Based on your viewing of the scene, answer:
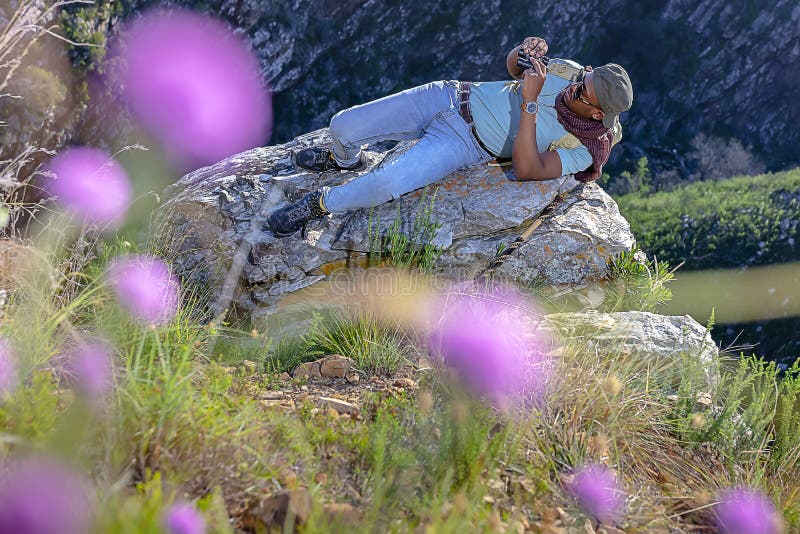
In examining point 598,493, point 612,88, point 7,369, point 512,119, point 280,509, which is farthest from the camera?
point 512,119

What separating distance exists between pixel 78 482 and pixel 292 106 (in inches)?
752

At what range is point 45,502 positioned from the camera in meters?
1.37

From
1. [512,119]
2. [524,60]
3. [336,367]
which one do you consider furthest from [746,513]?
[524,60]

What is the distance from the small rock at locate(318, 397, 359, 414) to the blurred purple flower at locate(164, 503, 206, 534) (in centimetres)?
108

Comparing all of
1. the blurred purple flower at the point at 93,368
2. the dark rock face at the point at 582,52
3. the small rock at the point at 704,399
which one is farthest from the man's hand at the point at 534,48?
the dark rock face at the point at 582,52

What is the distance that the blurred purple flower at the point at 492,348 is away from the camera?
247cm

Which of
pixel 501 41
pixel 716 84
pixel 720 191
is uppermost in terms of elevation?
pixel 501 41

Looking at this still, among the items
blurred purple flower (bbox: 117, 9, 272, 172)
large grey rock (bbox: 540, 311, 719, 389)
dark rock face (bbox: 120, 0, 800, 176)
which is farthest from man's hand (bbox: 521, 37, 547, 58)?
dark rock face (bbox: 120, 0, 800, 176)

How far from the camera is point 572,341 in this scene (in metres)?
3.04

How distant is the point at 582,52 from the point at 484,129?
22477mm

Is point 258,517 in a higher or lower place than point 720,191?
higher

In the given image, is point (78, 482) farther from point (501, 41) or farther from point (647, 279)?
point (501, 41)

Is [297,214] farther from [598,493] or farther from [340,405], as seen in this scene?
[598,493]

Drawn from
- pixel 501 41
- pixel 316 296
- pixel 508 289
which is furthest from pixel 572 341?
pixel 501 41
